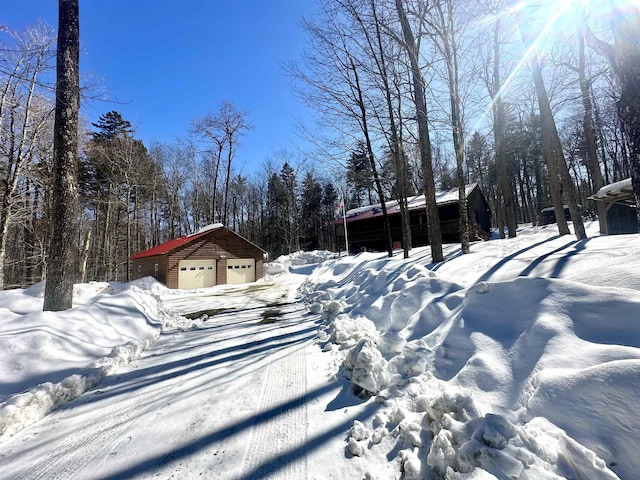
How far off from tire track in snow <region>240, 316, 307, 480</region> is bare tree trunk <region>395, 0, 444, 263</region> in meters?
4.86

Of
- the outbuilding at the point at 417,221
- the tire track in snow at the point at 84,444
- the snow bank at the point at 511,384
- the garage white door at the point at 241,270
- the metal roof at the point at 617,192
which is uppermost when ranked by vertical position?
the outbuilding at the point at 417,221

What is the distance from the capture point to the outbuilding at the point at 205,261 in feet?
53.2

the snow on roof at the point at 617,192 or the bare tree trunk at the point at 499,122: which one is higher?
the bare tree trunk at the point at 499,122

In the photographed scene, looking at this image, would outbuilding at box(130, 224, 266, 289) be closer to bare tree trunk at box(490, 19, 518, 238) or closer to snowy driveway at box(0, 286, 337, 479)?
snowy driveway at box(0, 286, 337, 479)

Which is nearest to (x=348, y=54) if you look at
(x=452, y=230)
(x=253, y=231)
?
(x=452, y=230)

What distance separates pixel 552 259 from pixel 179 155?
28.8m

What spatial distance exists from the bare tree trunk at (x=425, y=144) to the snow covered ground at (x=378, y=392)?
242 centimetres

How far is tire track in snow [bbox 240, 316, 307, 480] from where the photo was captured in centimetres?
183

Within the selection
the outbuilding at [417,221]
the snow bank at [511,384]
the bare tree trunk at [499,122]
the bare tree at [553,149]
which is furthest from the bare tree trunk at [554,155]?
the outbuilding at [417,221]

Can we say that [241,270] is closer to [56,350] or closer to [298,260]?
[298,260]

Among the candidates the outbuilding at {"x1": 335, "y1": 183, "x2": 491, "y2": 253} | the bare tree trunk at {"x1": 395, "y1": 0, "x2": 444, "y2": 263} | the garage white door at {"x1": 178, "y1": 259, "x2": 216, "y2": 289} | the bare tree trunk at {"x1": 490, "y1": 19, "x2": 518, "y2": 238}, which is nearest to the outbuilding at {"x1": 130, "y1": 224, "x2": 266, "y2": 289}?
the garage white door at {"x1": 178, "y1": 259, "x2": 216, "y2": 289}

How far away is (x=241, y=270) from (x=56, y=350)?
50.9 ft

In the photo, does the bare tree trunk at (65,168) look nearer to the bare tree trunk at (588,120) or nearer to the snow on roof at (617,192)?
the bare tree trunk at (588,120)

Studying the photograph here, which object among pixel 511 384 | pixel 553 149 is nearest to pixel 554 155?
pixel 553 149
